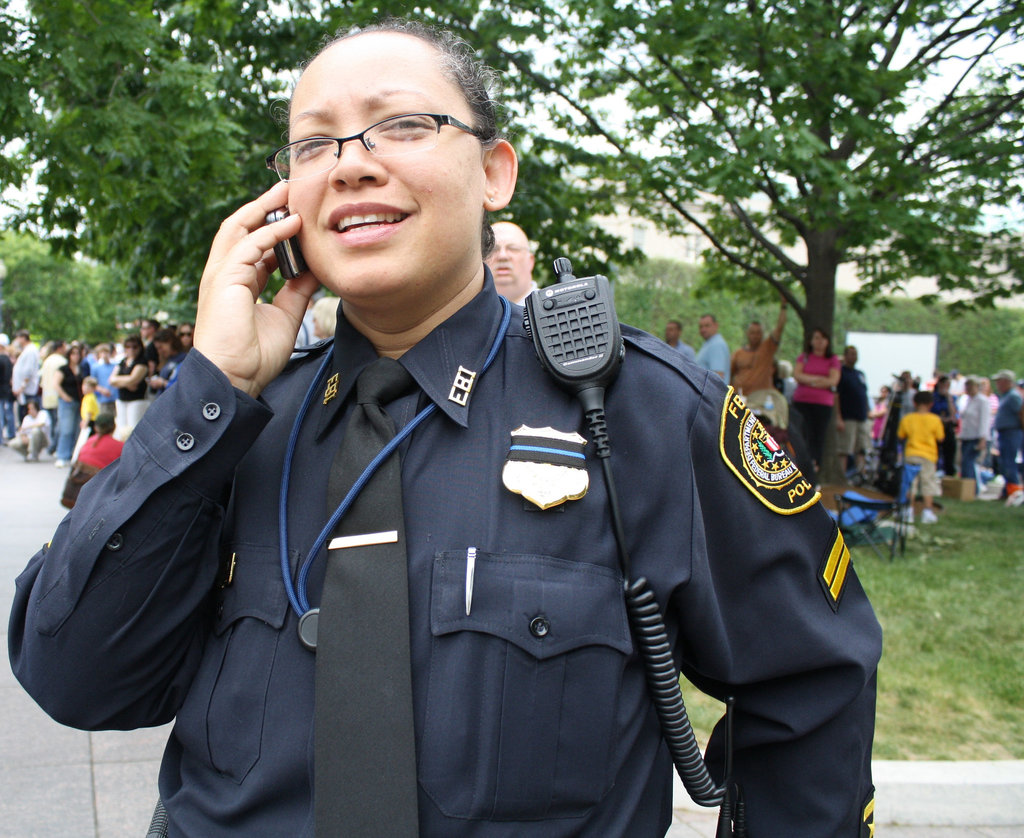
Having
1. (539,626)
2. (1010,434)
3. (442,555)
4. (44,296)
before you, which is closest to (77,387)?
(1010,434)

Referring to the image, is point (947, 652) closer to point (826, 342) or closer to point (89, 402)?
point (826, 342)

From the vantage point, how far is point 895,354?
23.2 m

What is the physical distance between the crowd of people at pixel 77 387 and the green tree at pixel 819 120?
16.9 feet

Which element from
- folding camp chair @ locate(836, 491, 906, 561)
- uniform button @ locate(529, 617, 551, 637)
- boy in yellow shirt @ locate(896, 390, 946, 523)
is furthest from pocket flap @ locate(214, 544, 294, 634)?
boy in yellow shirt @ locate(896, 390, 946, 523)

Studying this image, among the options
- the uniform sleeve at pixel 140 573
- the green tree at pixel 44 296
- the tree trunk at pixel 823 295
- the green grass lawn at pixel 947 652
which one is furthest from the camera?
the green tree at pixel 44 296

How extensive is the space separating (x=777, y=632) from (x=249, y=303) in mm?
943

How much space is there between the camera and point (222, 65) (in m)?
10.2

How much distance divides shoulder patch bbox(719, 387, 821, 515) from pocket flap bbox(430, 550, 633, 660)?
28cm

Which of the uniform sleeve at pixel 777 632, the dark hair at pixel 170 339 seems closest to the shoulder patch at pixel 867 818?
the uniform sleeve at pixel 777 632

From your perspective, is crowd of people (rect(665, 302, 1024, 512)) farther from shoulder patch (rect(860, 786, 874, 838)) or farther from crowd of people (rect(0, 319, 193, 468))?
crowd of people (rect(0, 319, 193, 468))

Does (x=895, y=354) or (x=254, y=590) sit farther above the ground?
(x=895, y=354)

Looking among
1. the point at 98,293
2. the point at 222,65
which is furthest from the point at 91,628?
the point at 98,293

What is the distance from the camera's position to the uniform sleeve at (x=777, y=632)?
1.47 metres

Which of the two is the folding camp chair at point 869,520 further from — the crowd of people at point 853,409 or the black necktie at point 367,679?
the black necktie at point 367,679
